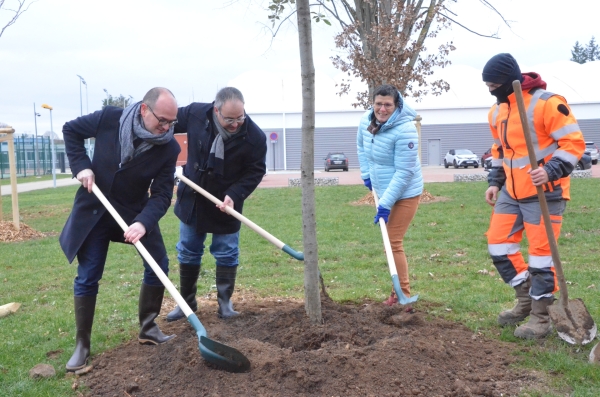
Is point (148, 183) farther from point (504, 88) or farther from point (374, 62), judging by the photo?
point (374, 62)

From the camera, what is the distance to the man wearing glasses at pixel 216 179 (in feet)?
15.8

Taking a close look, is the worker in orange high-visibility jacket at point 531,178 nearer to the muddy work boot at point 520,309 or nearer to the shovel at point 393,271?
the muddy work boot at point 520,309

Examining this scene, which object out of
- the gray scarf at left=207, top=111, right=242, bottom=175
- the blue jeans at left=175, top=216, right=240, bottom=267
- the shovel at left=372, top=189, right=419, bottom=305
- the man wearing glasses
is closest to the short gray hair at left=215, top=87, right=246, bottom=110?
the man wearing glasses

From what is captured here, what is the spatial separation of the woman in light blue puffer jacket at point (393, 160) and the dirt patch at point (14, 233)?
7898 mm

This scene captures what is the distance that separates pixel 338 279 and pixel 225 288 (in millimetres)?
1859

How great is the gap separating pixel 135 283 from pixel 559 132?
15.6 feet

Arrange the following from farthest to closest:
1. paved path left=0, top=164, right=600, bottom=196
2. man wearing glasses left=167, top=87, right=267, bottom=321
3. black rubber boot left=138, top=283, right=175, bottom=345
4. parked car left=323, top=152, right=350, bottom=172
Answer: parked car left=323, top=152, right=350, bottom=172
paved path left=0, top=164, right=600, bottom=196
man wearing glasses left=167, top=87, right=267, bottom=321
black rubber boot left=138, top=283, right=175, bottom=345

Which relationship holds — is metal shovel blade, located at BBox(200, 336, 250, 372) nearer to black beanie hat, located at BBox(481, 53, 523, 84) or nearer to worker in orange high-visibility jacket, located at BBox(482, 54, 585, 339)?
worker in orange high-visibility jacket, located at BBox(482, 54, 585, 339)

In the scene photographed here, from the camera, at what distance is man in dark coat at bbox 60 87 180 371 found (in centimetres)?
414

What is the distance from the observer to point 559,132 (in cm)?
421

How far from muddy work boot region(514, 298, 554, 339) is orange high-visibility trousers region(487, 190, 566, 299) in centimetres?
6

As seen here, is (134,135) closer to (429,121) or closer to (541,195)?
(541,195)

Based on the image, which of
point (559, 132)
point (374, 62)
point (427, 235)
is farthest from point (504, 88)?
point (374, 62)

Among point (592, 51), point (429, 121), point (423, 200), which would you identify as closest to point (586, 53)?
point (592, 51)
